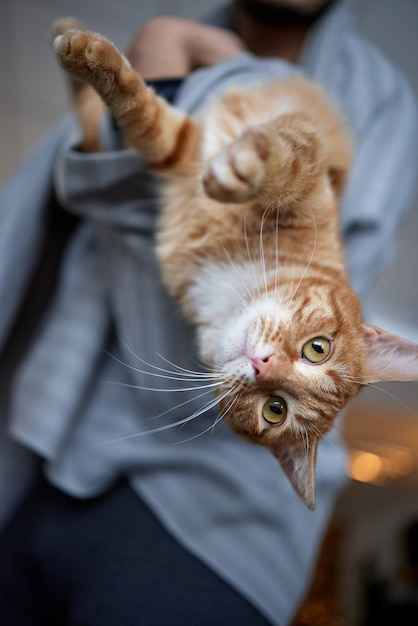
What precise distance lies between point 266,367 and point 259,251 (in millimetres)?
212

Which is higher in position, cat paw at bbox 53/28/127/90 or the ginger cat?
cat paw at bbox 53/28/127/90

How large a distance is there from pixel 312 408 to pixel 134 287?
1.35 feet

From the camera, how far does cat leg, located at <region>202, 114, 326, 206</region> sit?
516 mm

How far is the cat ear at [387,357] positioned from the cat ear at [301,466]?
13 centimetres

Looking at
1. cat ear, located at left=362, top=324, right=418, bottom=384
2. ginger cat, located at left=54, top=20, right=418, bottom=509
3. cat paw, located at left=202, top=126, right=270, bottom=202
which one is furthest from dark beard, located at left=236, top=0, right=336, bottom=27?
cat ear, located at left=362, top=324, right=418, bottom=384

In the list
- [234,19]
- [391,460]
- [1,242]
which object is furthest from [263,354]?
[391,460]

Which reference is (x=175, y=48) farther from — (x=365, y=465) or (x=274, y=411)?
(x=365, y=465)

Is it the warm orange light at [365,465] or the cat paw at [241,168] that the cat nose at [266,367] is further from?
the warm orange light at [365,465]

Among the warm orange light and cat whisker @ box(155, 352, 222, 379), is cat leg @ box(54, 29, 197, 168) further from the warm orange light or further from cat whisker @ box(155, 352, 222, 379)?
the warm orange light

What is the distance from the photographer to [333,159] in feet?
2.72

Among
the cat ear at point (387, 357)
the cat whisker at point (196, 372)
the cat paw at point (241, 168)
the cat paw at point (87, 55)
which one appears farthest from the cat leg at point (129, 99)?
the cat ear at point (387, 357)

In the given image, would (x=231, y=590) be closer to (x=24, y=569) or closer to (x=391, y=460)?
(x=24, y=569)

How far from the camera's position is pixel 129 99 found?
2.25 ft

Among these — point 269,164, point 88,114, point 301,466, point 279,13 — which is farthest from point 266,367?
point 279,13
